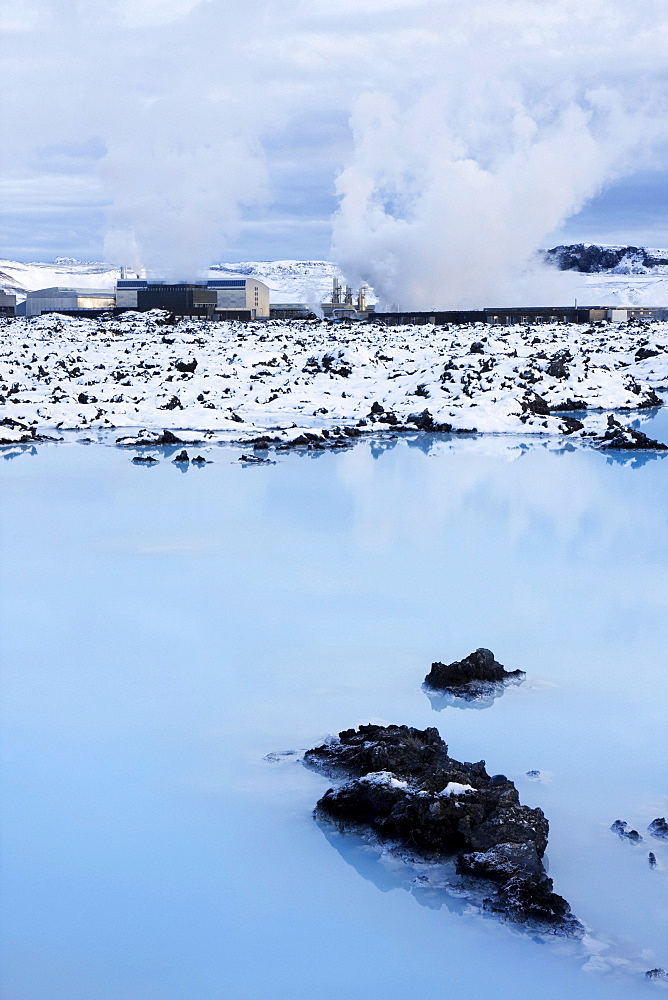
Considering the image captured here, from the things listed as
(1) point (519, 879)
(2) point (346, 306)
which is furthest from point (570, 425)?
(2) point (346, 306)

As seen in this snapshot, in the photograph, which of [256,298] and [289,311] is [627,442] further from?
[289,311]

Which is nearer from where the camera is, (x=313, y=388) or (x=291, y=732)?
(x=291, y=732)

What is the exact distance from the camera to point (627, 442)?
20.1m

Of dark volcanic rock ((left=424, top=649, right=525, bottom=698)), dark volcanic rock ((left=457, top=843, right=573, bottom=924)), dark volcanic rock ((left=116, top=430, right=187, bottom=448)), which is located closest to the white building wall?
dark volcanic rock ((left=116, top=430, right=187, bottom=448))

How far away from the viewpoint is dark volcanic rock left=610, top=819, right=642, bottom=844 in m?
4.75

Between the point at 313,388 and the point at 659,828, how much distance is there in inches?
954

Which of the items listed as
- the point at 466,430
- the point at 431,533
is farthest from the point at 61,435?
the point at 431,533

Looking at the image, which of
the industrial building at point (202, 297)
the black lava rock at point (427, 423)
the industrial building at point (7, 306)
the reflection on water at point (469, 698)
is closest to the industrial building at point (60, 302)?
the industrial building at point (7, 306)

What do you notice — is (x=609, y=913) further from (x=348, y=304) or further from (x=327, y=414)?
(x=348, y=304)

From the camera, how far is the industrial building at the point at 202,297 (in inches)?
3516

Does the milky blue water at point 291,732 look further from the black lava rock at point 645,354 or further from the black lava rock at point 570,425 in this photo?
the black lava rock at point 645,354

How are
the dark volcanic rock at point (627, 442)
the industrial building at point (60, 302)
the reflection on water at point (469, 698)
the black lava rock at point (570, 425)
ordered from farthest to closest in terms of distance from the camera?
the industrial building at point (60, 302), the black lava rock at point (570, 425), the dark volcanic rock at point (627, 442), the reflection on water at point (469, 698)

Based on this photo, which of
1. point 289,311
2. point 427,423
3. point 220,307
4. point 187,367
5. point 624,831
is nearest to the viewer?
point 624,831

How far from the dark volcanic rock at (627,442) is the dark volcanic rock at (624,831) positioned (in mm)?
15887
